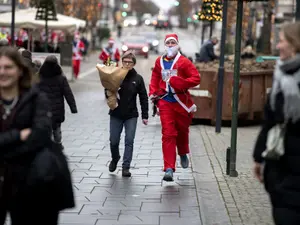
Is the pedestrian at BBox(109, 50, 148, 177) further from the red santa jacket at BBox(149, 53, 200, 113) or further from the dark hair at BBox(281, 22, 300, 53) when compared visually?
the dark hair at BBox(281, 22, 300, 53)

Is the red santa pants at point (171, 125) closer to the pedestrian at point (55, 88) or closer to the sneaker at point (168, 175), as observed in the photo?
the sneaker at point (168, 175)

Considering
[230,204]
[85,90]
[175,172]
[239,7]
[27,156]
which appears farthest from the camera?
[85,90]

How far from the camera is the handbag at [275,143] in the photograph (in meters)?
4.97

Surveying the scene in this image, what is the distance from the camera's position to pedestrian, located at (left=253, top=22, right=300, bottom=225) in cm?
496

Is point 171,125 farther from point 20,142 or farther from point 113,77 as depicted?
point 20,142

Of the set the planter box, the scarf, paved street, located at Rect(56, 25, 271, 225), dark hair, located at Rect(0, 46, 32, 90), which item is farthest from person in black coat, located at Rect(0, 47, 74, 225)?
the planter box

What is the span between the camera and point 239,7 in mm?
10477

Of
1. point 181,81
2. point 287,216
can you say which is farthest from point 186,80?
point 287,216

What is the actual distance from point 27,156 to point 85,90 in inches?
851

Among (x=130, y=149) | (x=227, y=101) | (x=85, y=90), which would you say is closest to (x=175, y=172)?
(x=130, y=149)

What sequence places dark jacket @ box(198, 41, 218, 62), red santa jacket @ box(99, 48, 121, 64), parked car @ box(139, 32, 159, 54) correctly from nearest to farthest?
dark jacket @ box(198, 41, 218, 62)
red santa jacket @ box(99, 48, 121, 64)
parked car @ box(139, 32, 159, 54)

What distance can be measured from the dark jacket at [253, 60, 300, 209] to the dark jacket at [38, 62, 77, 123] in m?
6.78

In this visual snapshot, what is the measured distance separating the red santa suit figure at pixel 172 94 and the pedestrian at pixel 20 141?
5305 millimetres

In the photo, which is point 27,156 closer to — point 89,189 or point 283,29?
point 283,29
